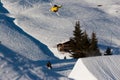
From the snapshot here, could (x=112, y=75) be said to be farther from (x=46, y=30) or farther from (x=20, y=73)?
(x=46, y=30)

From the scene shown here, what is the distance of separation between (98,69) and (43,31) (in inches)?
1466

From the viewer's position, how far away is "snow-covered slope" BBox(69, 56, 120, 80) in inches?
884

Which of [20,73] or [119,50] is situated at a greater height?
[20,73]

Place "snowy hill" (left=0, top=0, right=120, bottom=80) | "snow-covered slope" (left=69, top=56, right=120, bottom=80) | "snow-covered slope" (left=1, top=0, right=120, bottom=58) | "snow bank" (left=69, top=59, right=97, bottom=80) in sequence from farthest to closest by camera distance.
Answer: "snow-covered slope" (left=1, top=0, right=120, bottom=58)
"snowy hill" (left=0, top=0, right=120, bottom=80)
"snow bank" (left=69, top=59, right=97, bottom=80)
"snow-covered slope" (left=69, top=56, right=120, bottom=80)

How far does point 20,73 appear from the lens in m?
26.9

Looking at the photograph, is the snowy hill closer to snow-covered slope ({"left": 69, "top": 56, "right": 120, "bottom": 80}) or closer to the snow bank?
the snow bank

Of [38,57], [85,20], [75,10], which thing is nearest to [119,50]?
[38,57]

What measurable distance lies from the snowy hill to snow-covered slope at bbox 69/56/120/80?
233 cm

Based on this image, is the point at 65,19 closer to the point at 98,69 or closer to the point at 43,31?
the point at 43,31

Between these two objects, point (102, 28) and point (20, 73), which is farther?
point (102, 28)

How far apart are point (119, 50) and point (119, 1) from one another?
33643 mm

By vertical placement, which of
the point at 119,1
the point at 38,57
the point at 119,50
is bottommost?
the point at 119,1

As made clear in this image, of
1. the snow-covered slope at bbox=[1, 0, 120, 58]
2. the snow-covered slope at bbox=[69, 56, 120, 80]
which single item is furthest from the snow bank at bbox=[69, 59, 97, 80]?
the snow-covered slope at bbox=[1, 0, 120, 58]

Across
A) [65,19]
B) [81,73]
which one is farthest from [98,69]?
[65,19]
